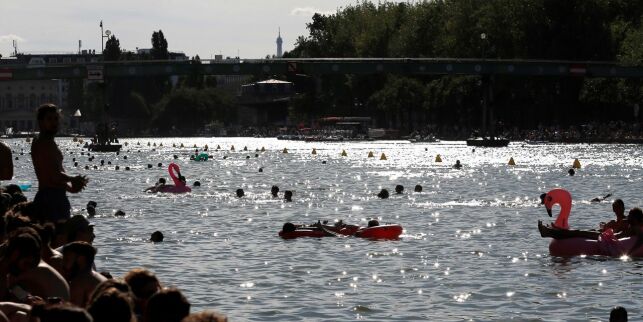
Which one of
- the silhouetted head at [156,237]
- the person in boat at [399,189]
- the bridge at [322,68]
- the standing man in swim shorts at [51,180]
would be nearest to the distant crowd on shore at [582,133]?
the bridge at [322,68]

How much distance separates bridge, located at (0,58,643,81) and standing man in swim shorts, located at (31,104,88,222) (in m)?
126

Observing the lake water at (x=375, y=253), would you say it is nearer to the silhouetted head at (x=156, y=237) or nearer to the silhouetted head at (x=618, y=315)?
the silhouetted head at (x=156, y=237)

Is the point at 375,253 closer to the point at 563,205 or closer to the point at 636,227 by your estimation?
the point at 563,205

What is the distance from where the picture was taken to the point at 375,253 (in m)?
37.6

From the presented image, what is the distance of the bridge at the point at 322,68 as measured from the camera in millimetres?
148375

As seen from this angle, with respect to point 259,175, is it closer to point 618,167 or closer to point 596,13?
point 618,167

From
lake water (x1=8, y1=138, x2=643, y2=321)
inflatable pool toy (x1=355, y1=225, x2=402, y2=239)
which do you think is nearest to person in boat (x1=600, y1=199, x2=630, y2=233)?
lake water (x1=8, y1=138, x2=643, y2=321)

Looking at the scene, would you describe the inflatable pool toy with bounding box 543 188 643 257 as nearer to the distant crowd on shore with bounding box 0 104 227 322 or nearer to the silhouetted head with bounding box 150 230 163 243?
the silhouetted head with bounding box 150 230 163 243

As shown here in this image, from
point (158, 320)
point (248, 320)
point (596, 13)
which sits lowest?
point (248, 320)

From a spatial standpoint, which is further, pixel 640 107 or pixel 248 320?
pixel 640 107

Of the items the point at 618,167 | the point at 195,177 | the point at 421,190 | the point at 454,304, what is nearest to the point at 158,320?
the point at 454,304

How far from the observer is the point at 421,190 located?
228 feet

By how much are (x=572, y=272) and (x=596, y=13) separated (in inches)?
4838

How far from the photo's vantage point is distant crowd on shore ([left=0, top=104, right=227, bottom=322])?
11641mm
